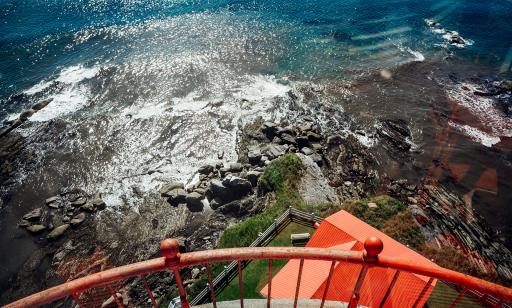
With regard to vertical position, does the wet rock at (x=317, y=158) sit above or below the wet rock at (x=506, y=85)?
below

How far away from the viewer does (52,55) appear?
118 ft

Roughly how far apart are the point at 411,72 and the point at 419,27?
1088cm

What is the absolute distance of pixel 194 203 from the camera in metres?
19.9

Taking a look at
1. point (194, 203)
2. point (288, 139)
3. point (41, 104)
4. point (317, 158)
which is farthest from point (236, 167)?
point (41, 104)

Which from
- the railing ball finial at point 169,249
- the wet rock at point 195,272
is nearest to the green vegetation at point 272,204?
the wet rock at point 195,272

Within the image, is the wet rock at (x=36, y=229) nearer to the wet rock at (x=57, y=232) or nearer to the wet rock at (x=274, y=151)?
the wet rock at (x=57, y=232)

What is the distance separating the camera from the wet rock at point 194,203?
65.1 ft

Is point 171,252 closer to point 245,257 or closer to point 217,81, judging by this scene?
point 245,257

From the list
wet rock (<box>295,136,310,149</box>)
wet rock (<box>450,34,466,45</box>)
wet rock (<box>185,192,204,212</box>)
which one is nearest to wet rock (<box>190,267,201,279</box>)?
wet rock (<box>185,192,204,212</box>)

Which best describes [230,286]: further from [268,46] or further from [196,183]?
[268,46]

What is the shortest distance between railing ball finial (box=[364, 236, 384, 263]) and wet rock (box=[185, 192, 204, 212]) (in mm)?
16757

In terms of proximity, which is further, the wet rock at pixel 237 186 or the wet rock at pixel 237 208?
the wet rock at pixel 237 186

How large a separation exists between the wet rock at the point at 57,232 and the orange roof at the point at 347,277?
46.8 ft

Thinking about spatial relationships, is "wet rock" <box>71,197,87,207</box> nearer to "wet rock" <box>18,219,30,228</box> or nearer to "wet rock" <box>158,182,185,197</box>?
"wet rock" <box>18,219,30,228</box>
